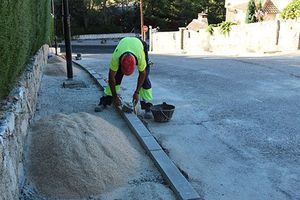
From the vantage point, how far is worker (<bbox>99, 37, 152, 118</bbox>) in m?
5.83

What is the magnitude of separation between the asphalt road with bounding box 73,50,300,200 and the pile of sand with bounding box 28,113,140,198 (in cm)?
80

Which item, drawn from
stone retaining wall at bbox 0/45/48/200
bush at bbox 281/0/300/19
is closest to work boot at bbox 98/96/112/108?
Result: stone retaining wall at bbox 0/45/48/200

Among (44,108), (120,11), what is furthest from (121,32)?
(44,108)

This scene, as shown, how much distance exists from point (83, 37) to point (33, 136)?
58.9 metres

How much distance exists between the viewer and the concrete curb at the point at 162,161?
383cm

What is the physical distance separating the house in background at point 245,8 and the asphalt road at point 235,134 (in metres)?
29.5

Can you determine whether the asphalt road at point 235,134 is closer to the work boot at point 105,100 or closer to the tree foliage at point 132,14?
the work boot at point 105,100

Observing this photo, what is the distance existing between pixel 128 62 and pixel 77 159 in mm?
2056

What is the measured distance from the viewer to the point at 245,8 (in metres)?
44.3

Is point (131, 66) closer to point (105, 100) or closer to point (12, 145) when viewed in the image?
point (105, 100)

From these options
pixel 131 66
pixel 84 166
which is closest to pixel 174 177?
pixel 84 166

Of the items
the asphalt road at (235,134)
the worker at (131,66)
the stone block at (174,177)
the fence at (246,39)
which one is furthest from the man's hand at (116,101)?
the fence at (246,39)

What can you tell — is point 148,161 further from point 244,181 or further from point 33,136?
point 33,136

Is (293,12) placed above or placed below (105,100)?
above
